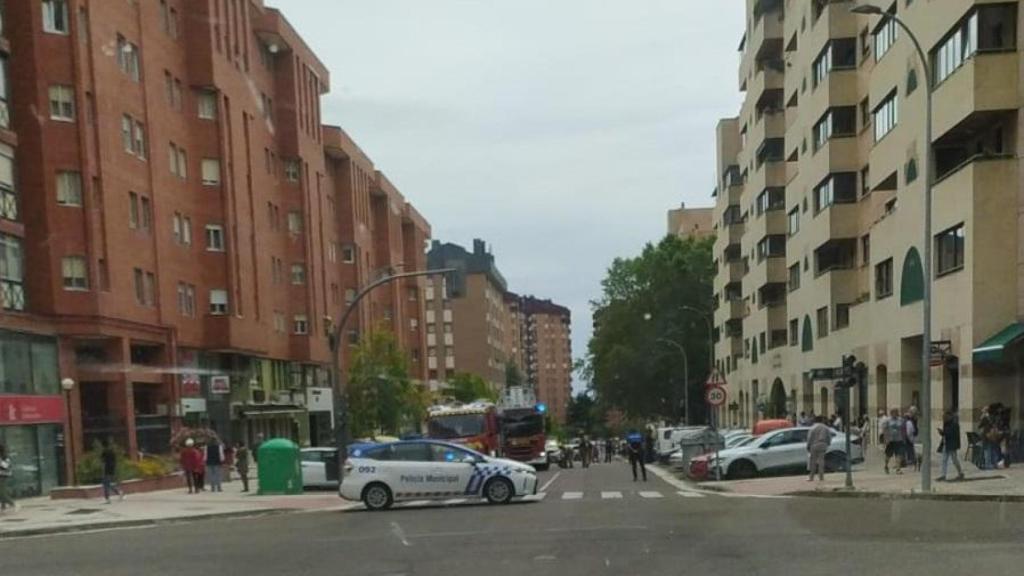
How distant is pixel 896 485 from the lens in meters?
22.2

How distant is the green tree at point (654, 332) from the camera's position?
92.7 meters

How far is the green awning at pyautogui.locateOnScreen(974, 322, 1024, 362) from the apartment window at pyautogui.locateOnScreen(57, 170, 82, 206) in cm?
2724

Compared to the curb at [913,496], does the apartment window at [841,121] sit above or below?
above

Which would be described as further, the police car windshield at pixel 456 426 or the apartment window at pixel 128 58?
the police car windshield at pixel 456 426

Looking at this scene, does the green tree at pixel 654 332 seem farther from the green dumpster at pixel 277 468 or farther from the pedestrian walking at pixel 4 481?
the pedestrian walking at pixel 4 481

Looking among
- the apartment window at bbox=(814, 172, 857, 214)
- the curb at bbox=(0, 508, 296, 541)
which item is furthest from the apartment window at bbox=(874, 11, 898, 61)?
the curb at bbox=(0, 508, 296, 541)

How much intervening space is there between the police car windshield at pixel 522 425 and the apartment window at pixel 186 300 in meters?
13.9

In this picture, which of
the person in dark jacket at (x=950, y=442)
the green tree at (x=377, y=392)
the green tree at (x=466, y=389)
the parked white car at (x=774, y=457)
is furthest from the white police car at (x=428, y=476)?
the green tree at (x=466, y=389)

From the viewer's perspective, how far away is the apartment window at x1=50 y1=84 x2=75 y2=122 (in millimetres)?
33719

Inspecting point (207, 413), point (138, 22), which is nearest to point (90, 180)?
point (138, 22)

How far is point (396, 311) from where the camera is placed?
8538 centimetres

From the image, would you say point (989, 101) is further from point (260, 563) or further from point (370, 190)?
point (370, 190)

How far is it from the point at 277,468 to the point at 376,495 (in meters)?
7.12

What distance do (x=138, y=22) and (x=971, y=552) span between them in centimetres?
3580
